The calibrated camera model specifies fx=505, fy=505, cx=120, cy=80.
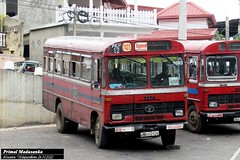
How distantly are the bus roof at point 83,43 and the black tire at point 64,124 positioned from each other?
197cm

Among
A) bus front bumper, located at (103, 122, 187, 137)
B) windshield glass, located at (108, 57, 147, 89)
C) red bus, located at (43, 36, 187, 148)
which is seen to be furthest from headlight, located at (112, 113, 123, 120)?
windshield glass, located at (108, 57, 147, 89)

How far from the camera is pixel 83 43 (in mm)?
13664

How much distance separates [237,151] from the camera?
40.4 feet

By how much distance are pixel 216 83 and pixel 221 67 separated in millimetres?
532

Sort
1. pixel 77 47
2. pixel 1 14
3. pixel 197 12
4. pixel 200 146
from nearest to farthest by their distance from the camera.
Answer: pixel 200 146 < pixel 77 47 < pixel 1 14 < pixel 197 12

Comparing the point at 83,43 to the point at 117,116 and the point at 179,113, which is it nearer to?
the point at 117,116

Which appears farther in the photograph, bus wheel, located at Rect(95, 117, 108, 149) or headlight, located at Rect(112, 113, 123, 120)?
bus wheel, located at Rect(95, 117, 108, 149)

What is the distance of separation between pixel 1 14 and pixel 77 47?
→ 77.3ft

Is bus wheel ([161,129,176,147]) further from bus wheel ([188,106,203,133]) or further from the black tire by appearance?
the black tire

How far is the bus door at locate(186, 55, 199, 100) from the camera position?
601 inches

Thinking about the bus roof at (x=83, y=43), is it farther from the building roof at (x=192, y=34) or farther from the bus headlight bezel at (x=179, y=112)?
the building roof at (x=192, y=34)

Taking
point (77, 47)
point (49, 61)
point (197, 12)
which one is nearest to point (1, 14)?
point (197, 12)

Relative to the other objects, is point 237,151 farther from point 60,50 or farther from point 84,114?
point 60,50

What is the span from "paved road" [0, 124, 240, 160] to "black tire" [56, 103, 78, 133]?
0.70ft
